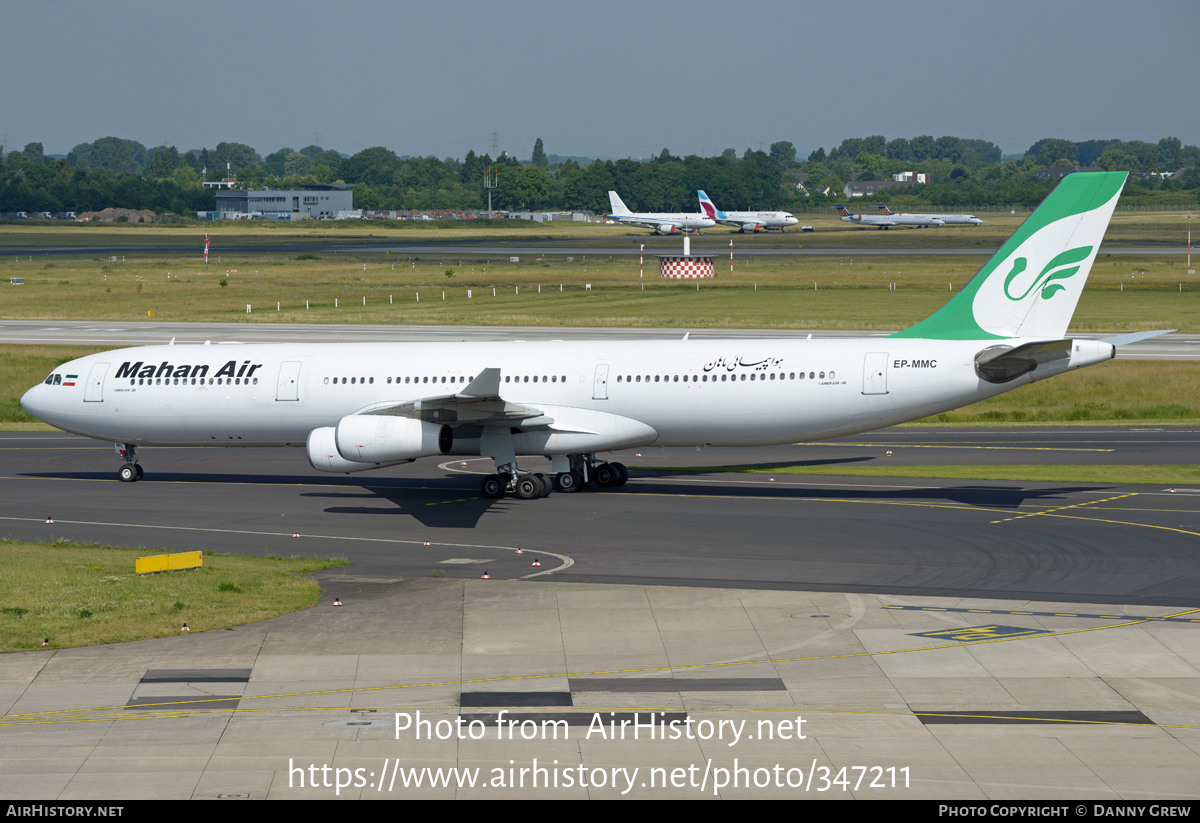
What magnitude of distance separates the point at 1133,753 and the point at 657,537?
56.7ft

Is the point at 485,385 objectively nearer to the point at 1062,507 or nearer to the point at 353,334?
the point at 1062,507

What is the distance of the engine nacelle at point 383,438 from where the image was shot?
1457 inches

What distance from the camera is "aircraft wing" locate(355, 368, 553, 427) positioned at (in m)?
37.3

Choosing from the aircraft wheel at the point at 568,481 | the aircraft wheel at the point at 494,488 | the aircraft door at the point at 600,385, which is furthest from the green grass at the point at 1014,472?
the aircraft wheel at the point at 494,488

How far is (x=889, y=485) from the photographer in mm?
40906

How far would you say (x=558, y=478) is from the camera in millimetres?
41219

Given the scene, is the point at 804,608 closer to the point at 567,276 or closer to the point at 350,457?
the point at 350,457

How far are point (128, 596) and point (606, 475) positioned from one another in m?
18.3

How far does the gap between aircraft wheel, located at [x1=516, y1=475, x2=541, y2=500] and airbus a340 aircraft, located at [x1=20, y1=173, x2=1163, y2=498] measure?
4cm

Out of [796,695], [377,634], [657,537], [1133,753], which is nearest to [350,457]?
[657,537]

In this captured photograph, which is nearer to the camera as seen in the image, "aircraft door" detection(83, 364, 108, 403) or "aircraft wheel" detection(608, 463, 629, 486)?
"aircraft wheel" detection(608, 463, 629, 486)

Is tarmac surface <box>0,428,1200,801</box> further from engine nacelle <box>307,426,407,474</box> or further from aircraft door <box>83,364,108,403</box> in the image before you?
aircraft door <box>83,364,108,403</box>

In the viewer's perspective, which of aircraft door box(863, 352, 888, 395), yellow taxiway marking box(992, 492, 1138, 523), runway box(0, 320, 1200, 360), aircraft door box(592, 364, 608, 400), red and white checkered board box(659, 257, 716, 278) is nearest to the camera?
yellow taxiway marking box(992, 492, 1138, 523)

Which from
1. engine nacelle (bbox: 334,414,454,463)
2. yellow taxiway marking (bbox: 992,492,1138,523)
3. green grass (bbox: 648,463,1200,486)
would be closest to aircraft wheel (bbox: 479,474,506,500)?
engine nacelle (bbox: 334,414,454,463)
